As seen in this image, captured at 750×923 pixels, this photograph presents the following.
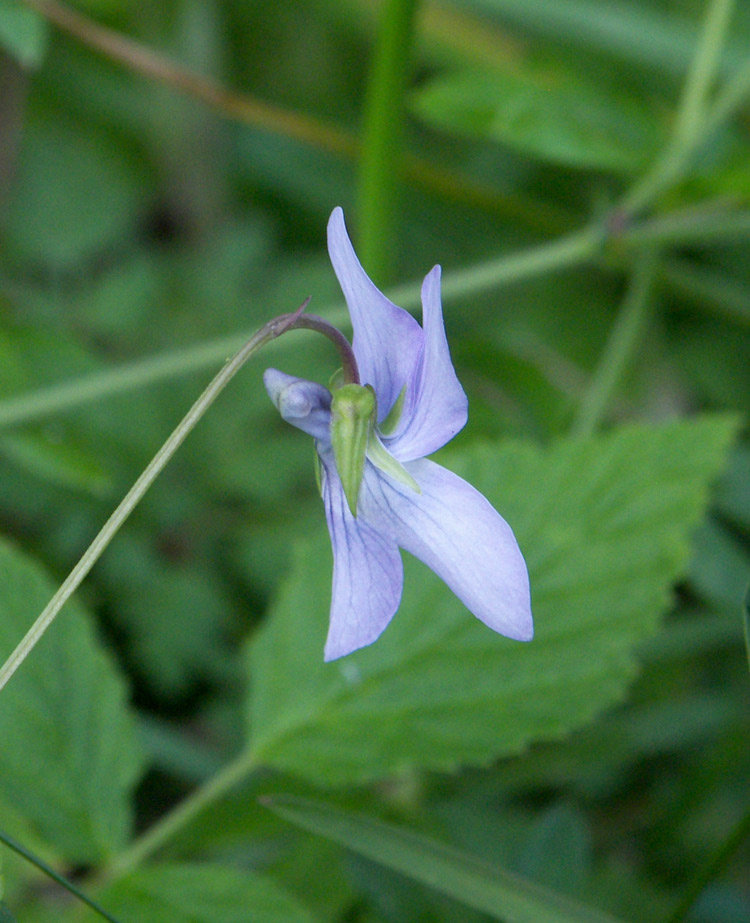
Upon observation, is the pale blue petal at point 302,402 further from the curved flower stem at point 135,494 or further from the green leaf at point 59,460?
the green leaf at point 59,460

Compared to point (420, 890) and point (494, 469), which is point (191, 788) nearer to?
point (420, 890)

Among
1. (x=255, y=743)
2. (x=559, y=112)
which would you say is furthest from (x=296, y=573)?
(x=559, y=112)

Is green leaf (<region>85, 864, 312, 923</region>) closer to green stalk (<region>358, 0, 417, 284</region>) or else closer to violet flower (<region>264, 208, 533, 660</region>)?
violet flower (<region>264, 208, 533, 660</region>)

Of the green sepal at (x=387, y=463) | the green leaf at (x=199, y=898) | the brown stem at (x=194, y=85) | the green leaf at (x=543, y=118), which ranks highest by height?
the brown stem at (x=194, y=85)

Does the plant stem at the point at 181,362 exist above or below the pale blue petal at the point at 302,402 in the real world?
above

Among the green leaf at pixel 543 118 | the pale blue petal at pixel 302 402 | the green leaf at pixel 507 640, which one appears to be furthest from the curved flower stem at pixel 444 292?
the pale blue petal at pixel 302 402

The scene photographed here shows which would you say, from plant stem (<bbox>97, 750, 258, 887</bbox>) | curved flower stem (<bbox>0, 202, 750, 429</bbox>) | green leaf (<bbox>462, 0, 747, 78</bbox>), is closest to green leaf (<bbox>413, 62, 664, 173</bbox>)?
curved flower stem (<bbox>0, 202, 750, 429</bbox>)
